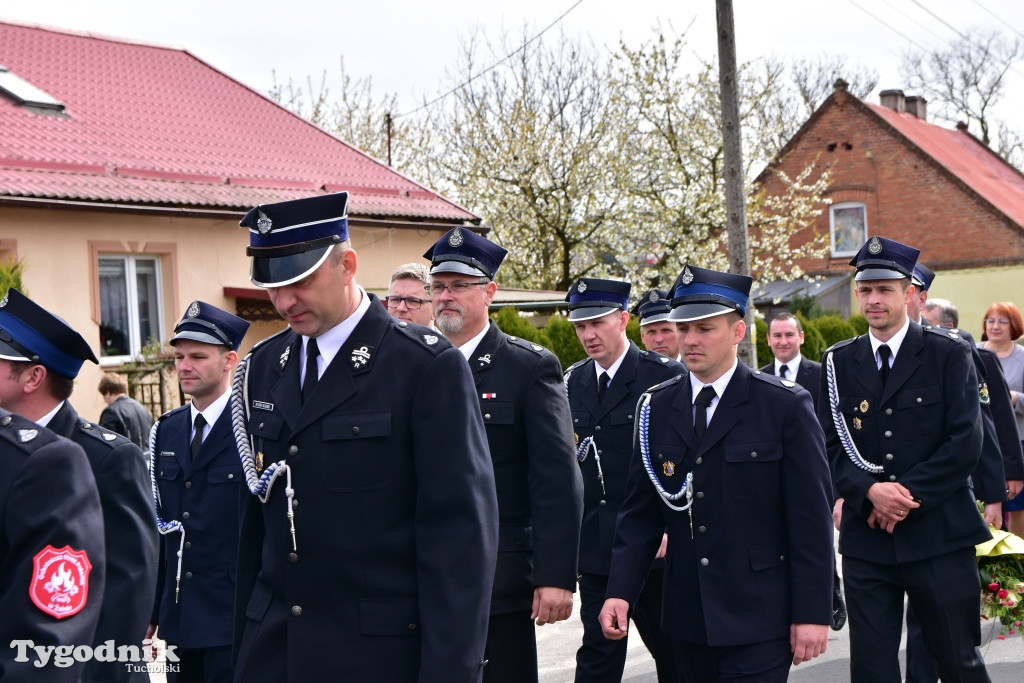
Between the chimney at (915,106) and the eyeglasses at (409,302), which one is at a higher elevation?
the chimney at (915,106)

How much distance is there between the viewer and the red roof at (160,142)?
56.5ft

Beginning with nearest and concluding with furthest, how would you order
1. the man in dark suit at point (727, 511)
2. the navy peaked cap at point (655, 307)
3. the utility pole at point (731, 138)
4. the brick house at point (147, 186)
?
the man in dark suit at point (727, 511) → the navy peaked cap at point (655, 307) → the utility pole at point (731, 138) → the brick house at point (147, 186)

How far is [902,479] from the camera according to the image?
5.66 meters

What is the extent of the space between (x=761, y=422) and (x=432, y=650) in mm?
1970

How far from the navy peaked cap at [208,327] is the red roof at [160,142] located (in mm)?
10834

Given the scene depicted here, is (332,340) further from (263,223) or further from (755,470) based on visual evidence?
(755,470)

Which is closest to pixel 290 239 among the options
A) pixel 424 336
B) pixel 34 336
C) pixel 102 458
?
pixel 424 336

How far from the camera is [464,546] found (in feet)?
10.6

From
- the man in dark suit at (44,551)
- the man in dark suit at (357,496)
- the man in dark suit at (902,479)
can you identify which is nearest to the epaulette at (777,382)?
the man in dark suit at (902,479)

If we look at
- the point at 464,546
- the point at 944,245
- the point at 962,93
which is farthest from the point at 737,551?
the point at 962,93

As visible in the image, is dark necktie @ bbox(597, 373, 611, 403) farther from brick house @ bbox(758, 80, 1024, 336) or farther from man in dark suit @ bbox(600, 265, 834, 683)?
brick house @ bbox(758, 80, 1024, 336)

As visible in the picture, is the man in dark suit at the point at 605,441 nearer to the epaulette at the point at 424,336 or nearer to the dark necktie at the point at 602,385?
the dark necktie at the point at 602,385

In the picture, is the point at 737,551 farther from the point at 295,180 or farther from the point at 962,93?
the point at 962,93

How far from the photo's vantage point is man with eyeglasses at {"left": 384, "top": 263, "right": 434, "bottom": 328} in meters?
6.31
